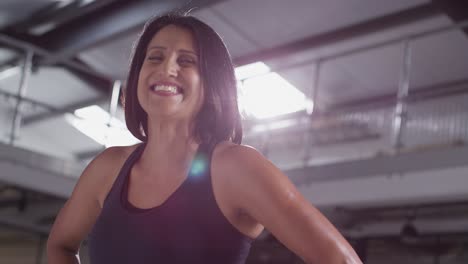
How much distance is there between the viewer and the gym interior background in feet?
15.6

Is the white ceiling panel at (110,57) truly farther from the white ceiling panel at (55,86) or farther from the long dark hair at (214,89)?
the long dark hair at (214,89)

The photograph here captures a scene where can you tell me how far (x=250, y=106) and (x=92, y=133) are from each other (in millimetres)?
4155

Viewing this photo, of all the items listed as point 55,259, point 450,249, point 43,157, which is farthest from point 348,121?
point 55,259

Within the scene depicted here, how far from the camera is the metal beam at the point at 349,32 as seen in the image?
6516 mm

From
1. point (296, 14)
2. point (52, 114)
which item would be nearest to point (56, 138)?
point (52, 114)

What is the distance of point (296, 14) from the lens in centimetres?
693

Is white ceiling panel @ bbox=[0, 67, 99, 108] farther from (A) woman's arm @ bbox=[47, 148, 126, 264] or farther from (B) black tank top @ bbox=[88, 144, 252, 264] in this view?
(B) black tank top @ bbox=[88, 144, 252, 264]

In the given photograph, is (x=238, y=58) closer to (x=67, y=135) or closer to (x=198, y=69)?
(x=67, y=135)

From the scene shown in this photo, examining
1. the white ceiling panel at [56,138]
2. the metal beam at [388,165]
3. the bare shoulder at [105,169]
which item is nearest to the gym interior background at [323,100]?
the metal beam at [388,165]

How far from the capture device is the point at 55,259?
1132 mm

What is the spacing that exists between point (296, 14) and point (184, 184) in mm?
6211

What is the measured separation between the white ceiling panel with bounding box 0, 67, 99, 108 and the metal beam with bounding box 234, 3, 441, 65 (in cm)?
310

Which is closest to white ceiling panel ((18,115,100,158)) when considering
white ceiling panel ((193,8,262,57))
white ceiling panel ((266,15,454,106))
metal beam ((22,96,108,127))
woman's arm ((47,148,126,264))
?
metal beam ((22,96,108,127))

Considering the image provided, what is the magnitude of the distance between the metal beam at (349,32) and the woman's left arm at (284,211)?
6.00 metres
